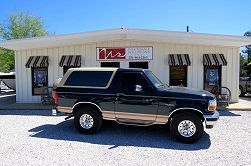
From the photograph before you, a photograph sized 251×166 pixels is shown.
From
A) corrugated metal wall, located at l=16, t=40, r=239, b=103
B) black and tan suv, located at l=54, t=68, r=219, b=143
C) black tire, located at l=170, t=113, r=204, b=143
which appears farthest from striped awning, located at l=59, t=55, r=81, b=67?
black tire, located at l=170, t=113, r=204, b=143

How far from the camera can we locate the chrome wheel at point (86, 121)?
6414 mm

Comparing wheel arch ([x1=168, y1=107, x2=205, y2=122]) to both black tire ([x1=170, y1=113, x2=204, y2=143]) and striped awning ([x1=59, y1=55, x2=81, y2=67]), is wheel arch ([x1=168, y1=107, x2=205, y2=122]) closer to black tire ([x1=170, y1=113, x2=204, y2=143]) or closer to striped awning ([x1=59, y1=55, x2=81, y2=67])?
black tire ([x1=170, y1=113, x2=204, y2=143])

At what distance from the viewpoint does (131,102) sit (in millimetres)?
6020

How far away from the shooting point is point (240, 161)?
4.45 metres

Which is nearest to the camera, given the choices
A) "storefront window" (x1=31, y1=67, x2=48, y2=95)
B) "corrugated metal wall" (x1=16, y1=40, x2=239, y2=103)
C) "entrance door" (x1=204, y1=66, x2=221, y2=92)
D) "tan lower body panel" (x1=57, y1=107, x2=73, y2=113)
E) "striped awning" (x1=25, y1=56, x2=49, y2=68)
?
"tan lower body panel" (x1=57, y1=107, x2=73, y2=113)

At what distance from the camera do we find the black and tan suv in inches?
221

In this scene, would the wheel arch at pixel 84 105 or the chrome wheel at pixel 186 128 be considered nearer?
the chrome wheel at pixel 186 128

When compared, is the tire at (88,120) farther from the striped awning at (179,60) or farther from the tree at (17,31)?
the tree at (17,31)

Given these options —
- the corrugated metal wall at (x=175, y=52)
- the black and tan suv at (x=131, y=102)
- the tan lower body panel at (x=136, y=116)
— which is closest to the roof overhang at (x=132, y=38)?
the corrugated metal wall at (x=175, y=52)

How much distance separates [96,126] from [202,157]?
3.04m

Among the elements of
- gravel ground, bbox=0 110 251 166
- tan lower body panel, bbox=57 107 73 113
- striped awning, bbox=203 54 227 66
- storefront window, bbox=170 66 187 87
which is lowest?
gravel ground, bbox=0 110 251 166

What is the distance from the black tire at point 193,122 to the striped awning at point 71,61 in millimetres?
7174

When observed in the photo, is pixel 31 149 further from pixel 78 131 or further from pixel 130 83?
pixel 130 83

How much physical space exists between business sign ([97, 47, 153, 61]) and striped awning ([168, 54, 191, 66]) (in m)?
1.08
